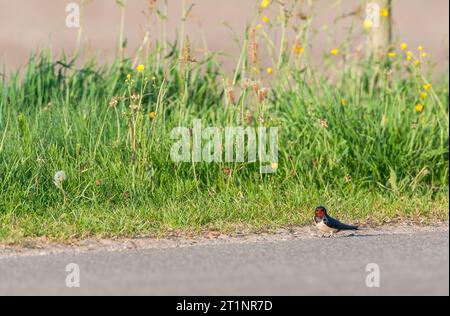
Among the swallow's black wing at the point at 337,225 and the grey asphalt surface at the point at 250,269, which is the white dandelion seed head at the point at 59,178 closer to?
the grey asphalt surface at the point at 250,269

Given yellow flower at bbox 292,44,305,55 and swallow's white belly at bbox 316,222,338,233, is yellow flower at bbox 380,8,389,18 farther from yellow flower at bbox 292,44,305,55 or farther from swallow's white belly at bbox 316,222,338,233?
swallow's white belly at bbox 316,222,338,233

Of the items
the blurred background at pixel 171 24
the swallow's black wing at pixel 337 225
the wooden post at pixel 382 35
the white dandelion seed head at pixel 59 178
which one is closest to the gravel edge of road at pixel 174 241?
the swallow's black wing at pixel 337 225

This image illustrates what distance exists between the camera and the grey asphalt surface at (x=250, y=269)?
222 inches

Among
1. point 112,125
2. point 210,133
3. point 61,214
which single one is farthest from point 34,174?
point 210,133

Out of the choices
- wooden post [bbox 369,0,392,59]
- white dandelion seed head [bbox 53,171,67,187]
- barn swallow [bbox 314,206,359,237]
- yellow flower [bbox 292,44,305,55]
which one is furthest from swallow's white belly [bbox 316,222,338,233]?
wooden post [bbox 369,0,392,59]

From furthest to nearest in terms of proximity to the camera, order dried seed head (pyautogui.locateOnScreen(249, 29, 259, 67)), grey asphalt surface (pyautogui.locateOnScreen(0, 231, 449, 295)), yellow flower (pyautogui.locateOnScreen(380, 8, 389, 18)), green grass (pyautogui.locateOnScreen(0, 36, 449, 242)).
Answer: yellow flower (pyautogui.locateOnScreen(380, 8, 389, 18)) < dried seed head (pyautogui.locateOnScreen(249, 29, 259, 67)) < green grass (pyautogui.locateOnScreen(0, 36, 449, 242)) < grey asphalt surface (pyautogui.locateOnScreen(0, 231, 449, 295))

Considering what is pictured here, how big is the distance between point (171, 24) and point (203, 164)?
41.4 ft

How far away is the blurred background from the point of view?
18672 millimetres

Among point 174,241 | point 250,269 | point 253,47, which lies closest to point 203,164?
point 253,47

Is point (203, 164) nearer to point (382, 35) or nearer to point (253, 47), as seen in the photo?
point (253, 47)

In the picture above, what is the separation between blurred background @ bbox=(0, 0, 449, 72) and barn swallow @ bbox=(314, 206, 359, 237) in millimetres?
10027

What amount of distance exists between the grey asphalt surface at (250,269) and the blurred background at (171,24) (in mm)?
10410

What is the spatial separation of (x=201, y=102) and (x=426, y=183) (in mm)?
2198

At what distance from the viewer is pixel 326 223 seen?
704 centimetres
